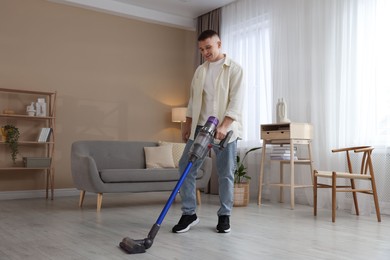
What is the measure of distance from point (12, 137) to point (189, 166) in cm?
318

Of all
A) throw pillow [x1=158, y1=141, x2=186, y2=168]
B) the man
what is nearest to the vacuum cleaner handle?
the man

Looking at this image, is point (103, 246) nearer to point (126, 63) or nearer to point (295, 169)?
point (295, 169)

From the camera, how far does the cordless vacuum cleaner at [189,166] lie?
2.22m

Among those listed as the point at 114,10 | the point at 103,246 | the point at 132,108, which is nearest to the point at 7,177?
the point at 132,108

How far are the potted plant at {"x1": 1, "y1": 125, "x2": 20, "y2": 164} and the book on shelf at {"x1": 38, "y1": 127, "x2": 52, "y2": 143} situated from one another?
25 centimetres

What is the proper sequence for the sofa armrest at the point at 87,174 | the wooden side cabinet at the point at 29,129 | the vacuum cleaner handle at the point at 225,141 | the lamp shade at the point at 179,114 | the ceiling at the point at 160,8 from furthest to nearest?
the lamp shade at the point at 179,114 < the ceiling at the point at 160,8 < the wooden side cabinet at the point at 29,129 < the sofa armrest at the point at 87,174 < the vacuum cleaner handle at the point at 225,141

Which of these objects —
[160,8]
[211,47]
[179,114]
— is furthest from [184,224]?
[160,8]

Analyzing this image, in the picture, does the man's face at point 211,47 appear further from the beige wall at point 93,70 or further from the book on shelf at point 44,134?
the beige wall at point 93,70

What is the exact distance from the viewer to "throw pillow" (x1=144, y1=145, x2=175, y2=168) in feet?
15.7

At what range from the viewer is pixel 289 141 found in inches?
170

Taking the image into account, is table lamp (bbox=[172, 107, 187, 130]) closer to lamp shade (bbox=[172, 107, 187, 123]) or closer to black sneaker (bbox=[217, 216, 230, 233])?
lamp shade (bbox=[172, 107, 187, 123])

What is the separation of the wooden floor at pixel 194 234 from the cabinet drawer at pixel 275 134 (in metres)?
0.71

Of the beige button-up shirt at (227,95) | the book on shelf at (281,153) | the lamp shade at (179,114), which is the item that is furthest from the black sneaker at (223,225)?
the lamp shade at (179,114)

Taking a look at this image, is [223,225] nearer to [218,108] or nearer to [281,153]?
[218,108]
